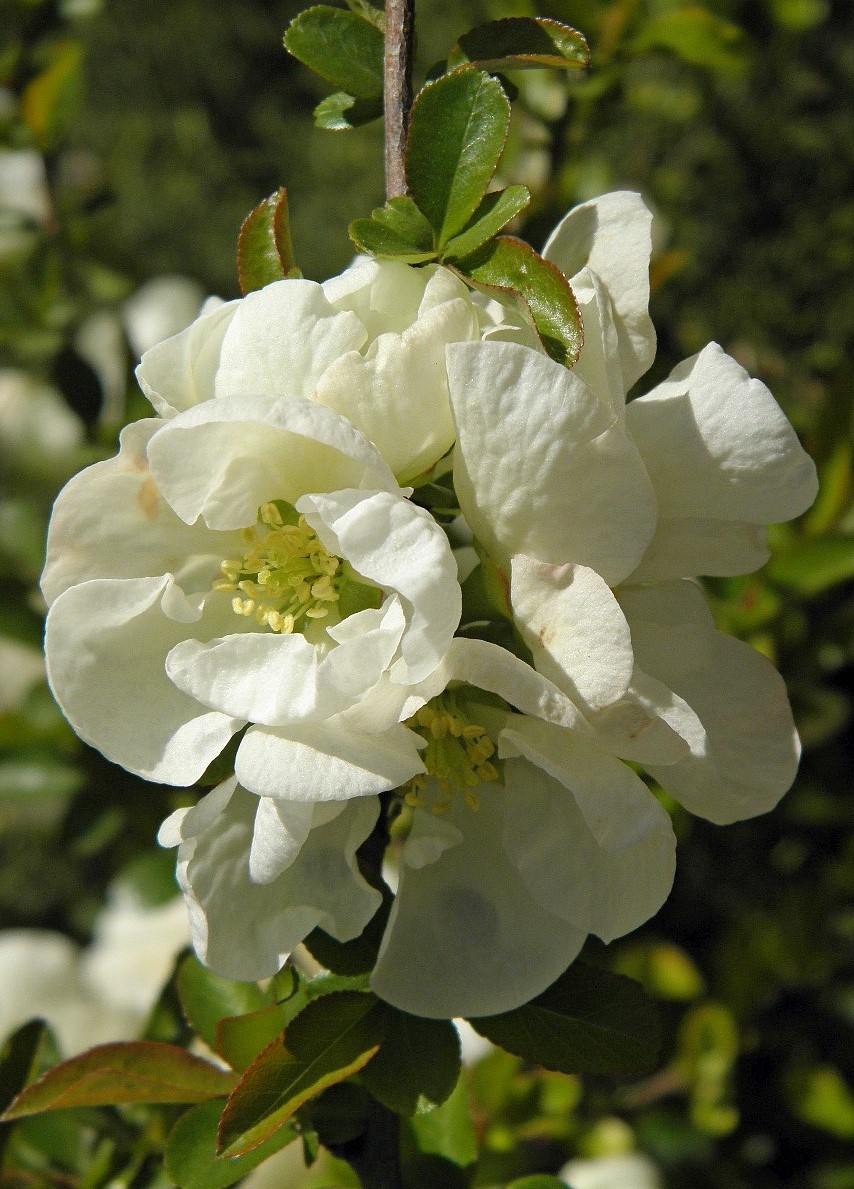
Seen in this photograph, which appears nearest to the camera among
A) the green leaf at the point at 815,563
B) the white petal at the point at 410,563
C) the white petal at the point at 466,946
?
the white petal at the point at 410,563

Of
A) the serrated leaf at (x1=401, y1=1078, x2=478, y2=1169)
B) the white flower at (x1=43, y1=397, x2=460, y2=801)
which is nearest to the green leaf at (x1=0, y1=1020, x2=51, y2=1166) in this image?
the serrated leaf at (x1=401, y1=1078, x2=478, y2=1169)

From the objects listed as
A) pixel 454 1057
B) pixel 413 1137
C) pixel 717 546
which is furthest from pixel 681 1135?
pixel 717 546

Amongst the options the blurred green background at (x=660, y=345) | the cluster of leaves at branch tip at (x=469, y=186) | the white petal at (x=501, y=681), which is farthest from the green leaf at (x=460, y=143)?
the blurred green background at (x=660, y=345)

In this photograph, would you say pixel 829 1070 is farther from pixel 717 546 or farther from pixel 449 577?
pixel 449 577

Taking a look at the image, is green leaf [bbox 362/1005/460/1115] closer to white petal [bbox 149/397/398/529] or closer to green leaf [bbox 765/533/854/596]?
white petal [bbox 149/397/398/529]

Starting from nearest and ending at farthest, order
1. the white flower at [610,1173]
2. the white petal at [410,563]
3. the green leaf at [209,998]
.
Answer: the white petal at [410,563]
the green leaf at [209,998]
the white flower at [610,1173]

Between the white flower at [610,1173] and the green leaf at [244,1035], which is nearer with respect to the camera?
the green leaf at [244,1035]

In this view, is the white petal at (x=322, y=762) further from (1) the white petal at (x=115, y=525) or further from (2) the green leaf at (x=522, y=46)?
(2) the green leaf at (x=522, y=46)
